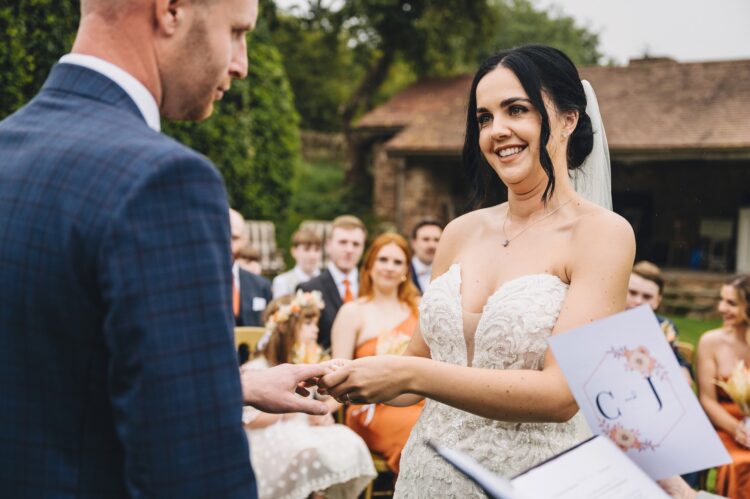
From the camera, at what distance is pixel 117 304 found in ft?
3.42

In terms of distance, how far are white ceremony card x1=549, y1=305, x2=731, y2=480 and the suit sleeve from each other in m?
0.67

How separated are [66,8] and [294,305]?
16.8ft

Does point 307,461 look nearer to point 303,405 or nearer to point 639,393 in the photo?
point 303,405

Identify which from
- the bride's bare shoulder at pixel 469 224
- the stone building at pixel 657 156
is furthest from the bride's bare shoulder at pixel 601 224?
the stone building at pixel 657 156

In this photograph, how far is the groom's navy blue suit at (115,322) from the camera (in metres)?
1.06

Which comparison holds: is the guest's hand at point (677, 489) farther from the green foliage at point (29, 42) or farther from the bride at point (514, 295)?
the green foliage at point (29, 42)

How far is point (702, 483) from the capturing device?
16.5ft

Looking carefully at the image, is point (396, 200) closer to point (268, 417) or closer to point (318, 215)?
point (318, 215)

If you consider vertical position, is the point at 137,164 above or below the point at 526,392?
above

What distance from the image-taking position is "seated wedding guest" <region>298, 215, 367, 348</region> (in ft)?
20.6

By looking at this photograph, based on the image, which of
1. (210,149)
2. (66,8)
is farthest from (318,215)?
(66,8)

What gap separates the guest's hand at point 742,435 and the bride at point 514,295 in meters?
3.30

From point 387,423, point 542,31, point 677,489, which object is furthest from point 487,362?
point 542,31

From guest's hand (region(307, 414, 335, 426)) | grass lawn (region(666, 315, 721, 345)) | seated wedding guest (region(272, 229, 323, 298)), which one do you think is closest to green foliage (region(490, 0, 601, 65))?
grass lawn (region(666, 315, 721, 345))
